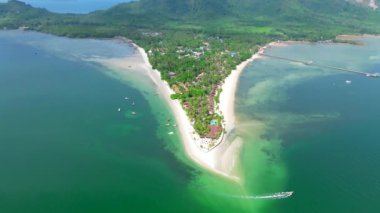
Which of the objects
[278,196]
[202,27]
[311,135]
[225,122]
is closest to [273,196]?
[278,196]

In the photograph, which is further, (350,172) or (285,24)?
(285,24)

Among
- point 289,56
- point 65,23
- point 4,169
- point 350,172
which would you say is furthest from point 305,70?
point 65,23

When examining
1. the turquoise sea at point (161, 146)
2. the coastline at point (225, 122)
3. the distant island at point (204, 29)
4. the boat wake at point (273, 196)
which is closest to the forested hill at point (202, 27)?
the distant island at point (204, 29)

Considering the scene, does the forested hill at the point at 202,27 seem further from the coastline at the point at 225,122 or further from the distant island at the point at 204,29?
the coastline at the point at 225,122

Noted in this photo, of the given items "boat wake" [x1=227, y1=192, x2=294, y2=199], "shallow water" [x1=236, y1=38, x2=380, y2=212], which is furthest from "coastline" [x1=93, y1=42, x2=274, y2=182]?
"boat wake" [x1=227, y1=192, x2=294, y2=199]

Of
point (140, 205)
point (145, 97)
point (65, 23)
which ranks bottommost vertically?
point (140, 205)

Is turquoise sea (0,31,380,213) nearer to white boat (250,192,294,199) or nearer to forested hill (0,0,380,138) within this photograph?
white boat (250,192,294,199)

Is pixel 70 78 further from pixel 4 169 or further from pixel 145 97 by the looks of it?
pixel 4 169
